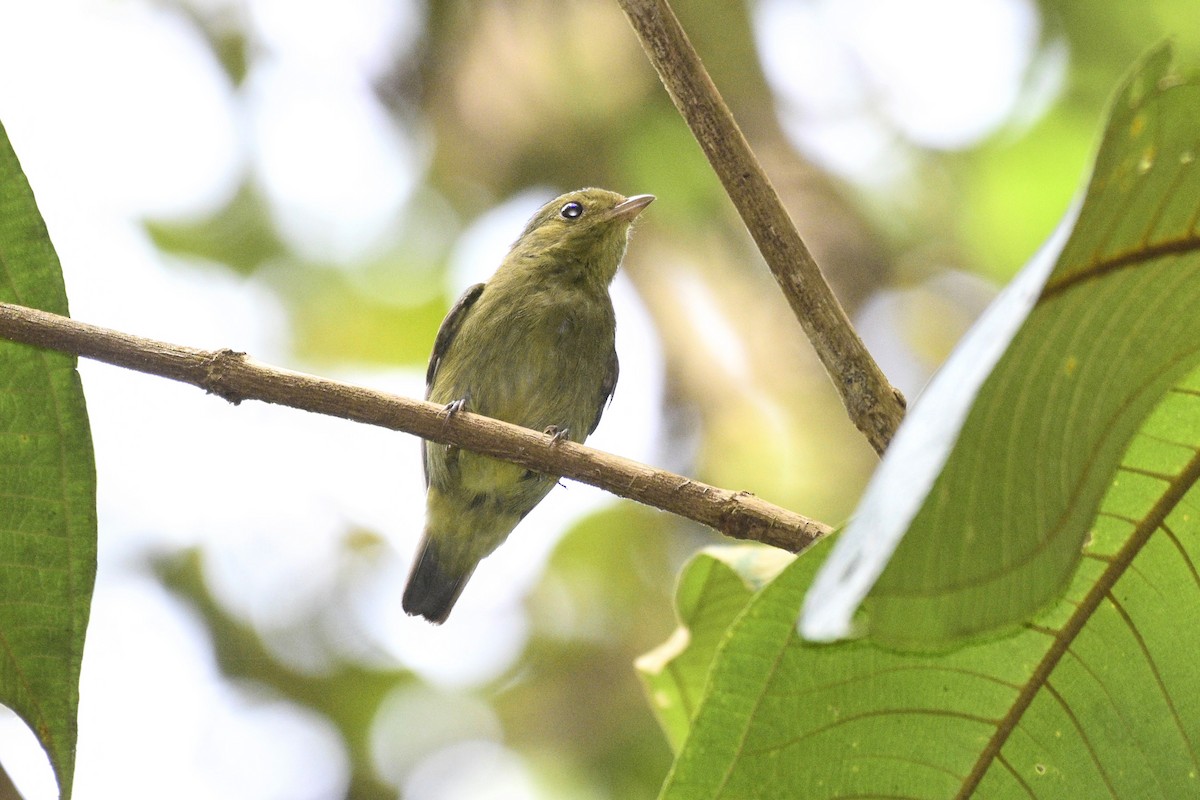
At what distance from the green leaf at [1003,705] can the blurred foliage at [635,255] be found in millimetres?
3776

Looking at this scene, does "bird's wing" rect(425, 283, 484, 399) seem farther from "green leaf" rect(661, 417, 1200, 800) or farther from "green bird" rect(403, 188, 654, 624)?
"green leaf" rect(661, 417, 1200, 800)

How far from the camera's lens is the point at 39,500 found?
5.86ft

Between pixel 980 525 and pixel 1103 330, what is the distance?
24 centimetres

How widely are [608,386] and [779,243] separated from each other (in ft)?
10.3

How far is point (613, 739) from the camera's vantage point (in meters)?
5.82

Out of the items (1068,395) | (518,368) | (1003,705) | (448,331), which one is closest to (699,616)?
(1003,705)

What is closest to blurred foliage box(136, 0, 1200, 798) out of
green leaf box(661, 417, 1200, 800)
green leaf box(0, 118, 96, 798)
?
green leaf box(661, 417, 1200, 800)

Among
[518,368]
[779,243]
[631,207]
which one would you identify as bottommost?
[779,243]

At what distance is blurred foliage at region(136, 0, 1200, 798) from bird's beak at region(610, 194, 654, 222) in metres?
1.01

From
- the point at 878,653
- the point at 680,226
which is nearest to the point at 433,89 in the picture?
the point at 680,226

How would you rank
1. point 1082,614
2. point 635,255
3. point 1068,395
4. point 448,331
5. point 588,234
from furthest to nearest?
point 635,255 < point 588,234 < point 448,331 < point 1082,614 < point 1068,395

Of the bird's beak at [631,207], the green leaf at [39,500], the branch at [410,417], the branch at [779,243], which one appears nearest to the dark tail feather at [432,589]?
the bird's beak at [631,207]

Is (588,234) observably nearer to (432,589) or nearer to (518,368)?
(518,368)

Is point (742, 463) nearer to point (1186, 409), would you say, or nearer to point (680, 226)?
point (680, 226)
